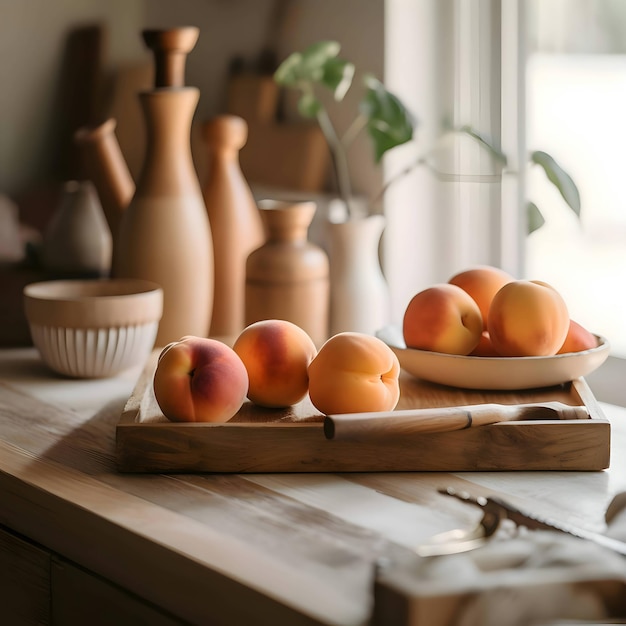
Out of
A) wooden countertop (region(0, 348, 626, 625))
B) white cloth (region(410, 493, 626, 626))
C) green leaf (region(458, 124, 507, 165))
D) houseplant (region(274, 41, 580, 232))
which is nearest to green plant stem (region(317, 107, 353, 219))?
houseplant (region(274, 41, 580, 232))

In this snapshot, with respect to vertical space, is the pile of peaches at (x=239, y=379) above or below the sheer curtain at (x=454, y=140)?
below

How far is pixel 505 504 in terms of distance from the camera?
740 mm

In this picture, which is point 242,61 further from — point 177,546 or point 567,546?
point 567,546

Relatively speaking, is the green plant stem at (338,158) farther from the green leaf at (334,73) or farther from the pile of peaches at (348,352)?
the pile of peaches at (348,352)

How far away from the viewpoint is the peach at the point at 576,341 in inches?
41.8

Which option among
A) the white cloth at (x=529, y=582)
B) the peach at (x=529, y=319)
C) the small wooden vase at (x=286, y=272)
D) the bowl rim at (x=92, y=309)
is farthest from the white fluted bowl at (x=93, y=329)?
the white cloth at (x=529, y=582)

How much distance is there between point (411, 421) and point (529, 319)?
8.6 inches

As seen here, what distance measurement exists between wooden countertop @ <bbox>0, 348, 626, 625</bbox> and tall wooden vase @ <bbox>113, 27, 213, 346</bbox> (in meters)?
0.40

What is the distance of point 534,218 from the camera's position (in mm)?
1414

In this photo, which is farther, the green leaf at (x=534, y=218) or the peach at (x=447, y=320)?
the green leaf at (x=534, y=218)

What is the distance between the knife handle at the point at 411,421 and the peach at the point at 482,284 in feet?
0.72

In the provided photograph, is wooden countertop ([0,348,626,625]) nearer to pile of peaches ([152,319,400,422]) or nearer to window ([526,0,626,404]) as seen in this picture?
pile of peaches ([152,319,400,422])

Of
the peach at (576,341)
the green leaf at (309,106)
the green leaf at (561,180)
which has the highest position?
the green leaf at (309,106)

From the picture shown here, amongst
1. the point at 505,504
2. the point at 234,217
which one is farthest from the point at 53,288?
the point at 505,504
